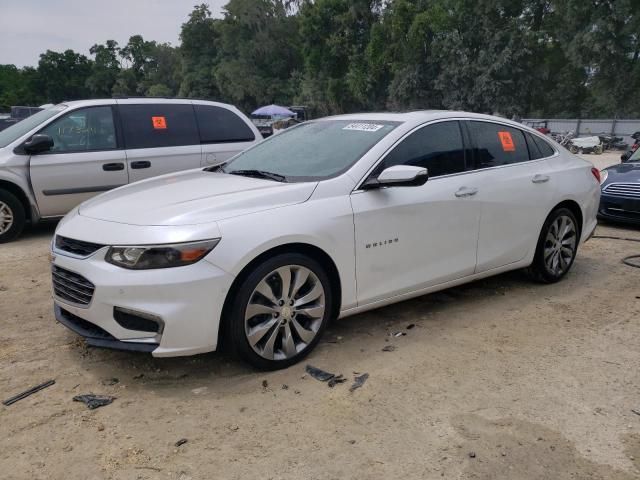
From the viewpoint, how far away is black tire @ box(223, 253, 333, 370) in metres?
3.15

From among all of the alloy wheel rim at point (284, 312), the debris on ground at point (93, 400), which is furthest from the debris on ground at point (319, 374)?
the debris on ground at point (93, 400)

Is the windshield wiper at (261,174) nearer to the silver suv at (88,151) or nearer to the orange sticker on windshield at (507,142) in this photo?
the orange sticker on windshield at (507,142)

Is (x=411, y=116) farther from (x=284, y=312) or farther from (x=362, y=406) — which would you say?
(x=362, y=406)

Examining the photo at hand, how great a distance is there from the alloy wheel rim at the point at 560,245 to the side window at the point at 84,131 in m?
5.16

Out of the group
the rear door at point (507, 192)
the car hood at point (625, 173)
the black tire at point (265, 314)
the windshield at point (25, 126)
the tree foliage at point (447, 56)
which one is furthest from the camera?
the tree foliage at point (447, 56)

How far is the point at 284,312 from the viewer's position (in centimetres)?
Result: 335

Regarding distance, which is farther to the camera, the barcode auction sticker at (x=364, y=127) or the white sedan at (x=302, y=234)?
the barcode auction sticker at (x=364, y=127)

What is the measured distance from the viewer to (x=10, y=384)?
3248 mm

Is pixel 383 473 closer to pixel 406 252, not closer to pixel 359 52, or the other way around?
pixel 406 252

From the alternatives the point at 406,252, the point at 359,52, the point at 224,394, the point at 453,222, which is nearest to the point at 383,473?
the point at 224,394

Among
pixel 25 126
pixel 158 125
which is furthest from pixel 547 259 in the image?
pixel 25 126

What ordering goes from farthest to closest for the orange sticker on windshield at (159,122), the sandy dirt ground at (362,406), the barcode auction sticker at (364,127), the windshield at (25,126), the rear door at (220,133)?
the rear door at (220,133), the orange sticker on windshield at (159,122), the windshield at (25,126), the barcode auction sticker at (364,127), the sandy dirt ground at (362,406)

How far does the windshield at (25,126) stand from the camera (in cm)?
669

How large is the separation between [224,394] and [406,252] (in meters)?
1.57
